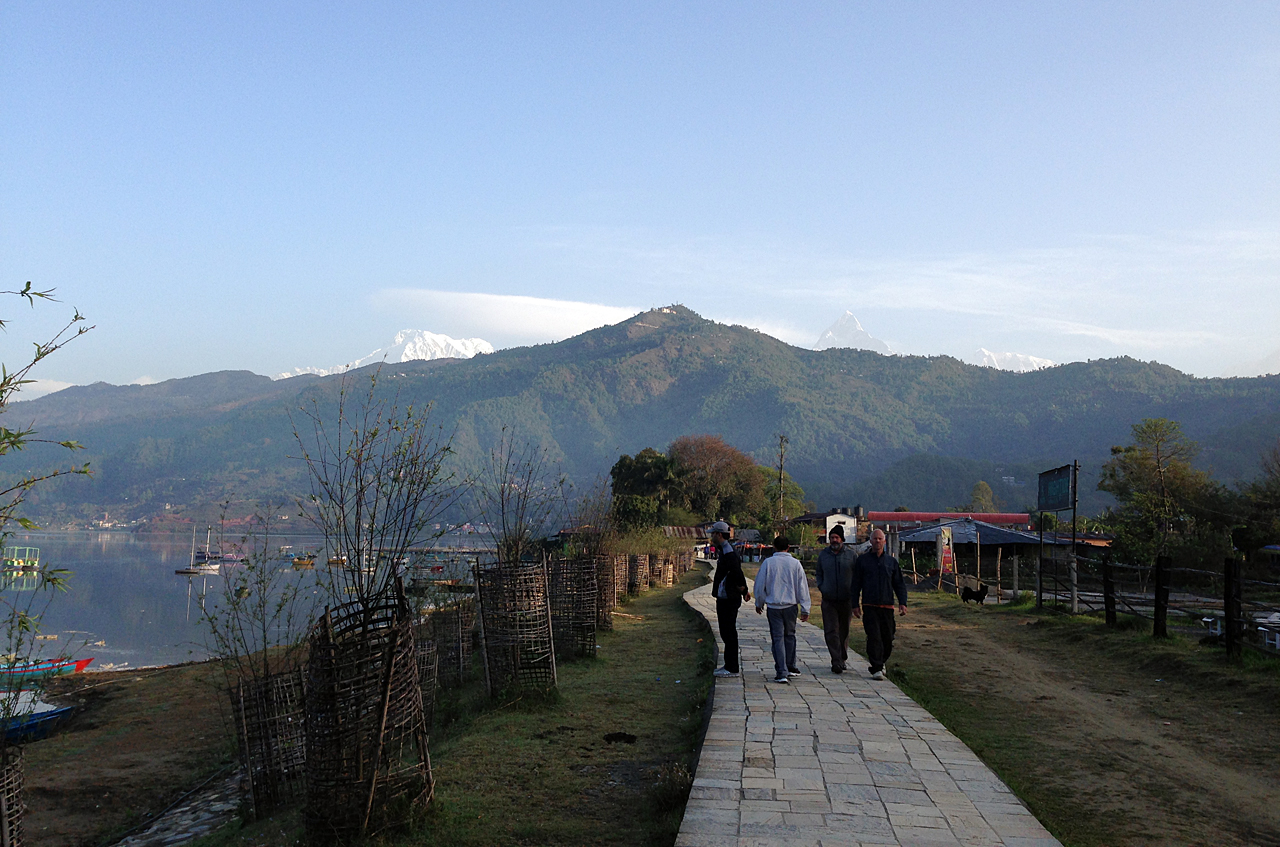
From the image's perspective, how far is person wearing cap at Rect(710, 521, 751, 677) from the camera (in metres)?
9.41

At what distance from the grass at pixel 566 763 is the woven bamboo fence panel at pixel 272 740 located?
40cm

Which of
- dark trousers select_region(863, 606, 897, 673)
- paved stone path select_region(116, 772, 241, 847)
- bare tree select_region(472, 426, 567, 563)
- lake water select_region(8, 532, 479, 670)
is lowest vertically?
lake water select_region(8, 532, 479, 670)

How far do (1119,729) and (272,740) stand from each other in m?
7.85

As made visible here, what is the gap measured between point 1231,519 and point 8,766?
50613 millimetres

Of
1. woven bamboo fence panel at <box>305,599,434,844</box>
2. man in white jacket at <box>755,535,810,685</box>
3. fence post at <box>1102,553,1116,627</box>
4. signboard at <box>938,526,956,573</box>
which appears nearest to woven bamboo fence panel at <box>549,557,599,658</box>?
man in white jacket at <box>755,535,810,685</box>

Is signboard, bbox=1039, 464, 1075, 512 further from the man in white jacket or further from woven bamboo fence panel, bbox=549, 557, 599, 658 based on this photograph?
the man in white jacket

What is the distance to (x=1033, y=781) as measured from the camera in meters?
6.49

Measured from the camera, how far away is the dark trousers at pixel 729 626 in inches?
372

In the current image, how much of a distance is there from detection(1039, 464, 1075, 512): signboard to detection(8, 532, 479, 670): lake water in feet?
39.8

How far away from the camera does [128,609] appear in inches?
2215

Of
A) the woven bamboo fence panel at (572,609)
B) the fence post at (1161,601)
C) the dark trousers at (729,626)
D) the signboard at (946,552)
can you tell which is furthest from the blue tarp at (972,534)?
the dark trousers at (729,626)

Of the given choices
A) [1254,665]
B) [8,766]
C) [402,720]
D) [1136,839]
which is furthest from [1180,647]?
[8,766]

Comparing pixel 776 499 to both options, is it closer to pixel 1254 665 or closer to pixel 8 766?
pixel 1254 665

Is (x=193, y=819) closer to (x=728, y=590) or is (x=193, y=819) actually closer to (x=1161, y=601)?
(x=728, y=590)
